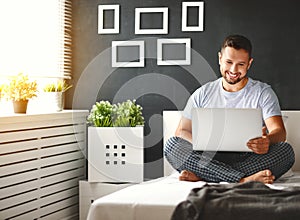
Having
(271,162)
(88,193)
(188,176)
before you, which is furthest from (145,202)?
(88,193)

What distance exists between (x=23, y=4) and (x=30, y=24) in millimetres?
164

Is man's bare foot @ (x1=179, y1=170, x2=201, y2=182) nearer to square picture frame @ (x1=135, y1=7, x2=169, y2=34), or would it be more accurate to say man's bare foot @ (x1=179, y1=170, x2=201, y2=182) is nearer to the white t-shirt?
the white t-shirt

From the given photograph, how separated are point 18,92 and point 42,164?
510mm

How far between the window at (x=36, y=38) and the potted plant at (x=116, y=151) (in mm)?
544

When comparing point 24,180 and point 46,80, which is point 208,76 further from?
point 24,180

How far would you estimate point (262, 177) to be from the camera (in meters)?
3.78

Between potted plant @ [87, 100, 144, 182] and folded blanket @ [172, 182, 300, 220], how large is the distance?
1.70 m

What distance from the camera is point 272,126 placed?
4.12m

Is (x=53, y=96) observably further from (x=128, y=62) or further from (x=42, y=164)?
(x=128, y=62)

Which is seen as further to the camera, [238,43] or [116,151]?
[116,151]

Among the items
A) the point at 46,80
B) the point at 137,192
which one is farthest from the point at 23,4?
the point at 137,192

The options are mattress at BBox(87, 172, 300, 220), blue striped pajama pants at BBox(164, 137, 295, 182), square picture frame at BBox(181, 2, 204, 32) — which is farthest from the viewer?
square picture frame at BBox(181, 2, 204, 32)

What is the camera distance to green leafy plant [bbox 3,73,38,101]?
13.6ft

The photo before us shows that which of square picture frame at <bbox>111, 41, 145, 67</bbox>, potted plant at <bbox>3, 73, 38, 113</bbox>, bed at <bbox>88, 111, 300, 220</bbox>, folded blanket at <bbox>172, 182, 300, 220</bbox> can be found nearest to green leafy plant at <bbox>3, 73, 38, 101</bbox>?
potted plant at <bbox>3, 73, 38, 113</bbox>
